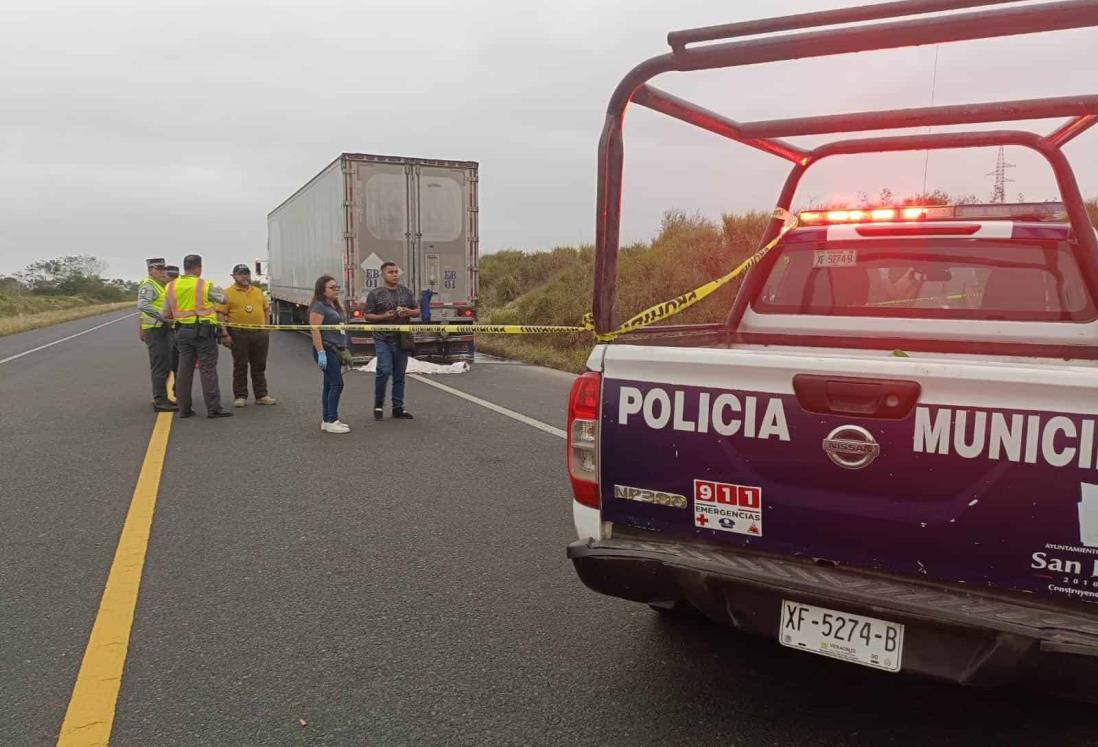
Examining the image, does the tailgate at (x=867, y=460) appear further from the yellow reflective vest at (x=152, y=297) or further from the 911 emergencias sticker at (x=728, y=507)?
the yellow reflective vest at (x=152, y=297)

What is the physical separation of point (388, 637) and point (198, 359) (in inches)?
263

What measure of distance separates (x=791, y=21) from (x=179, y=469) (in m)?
5.66

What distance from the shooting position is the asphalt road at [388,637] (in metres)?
2.81

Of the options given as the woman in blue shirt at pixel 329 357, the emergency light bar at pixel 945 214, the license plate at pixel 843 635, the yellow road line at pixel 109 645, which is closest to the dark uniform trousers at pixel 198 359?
the woman in blue shirt at pixel 329 357

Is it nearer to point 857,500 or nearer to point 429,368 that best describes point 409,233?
point 429,368

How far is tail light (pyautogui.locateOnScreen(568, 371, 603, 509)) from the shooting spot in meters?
2.90

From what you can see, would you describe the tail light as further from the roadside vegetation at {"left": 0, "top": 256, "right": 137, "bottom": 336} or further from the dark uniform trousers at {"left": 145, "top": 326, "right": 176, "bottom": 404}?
the roadside vegetation at {"left": 0, "top": 256, "right": 137, "bottom": 336}

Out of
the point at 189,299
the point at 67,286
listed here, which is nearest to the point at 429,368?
the point at 189,299

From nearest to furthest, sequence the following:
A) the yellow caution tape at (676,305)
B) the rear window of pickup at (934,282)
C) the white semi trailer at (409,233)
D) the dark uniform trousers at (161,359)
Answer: the yellow caution tape at (676,305) < the rear window of pickup at (934,282) < the dark uniform trousers at (161,359) < the white semi trailer at (409,233)

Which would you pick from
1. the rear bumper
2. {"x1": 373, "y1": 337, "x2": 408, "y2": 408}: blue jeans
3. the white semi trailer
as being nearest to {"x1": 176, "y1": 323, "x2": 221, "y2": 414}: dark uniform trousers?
{"x1": 373, "y1": 337, "x2": 408, "y2": 408}: blue jeans

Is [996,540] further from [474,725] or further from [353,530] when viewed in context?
[353,530]

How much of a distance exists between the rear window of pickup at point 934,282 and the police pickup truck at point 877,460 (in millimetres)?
19

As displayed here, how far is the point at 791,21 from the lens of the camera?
2844 millimetres

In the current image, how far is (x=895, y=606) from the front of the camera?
2.29 m
